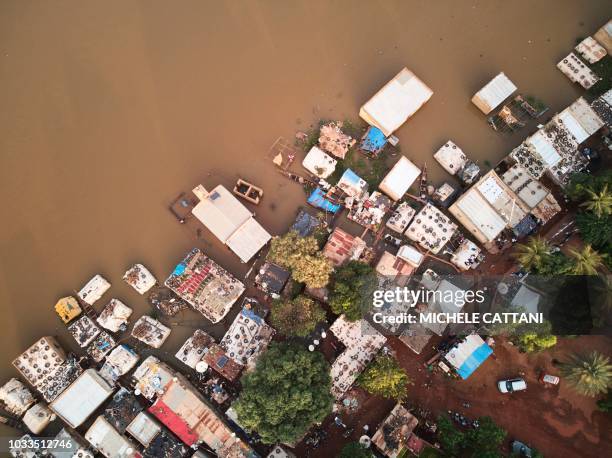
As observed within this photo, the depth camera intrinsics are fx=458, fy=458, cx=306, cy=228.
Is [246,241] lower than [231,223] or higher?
lower

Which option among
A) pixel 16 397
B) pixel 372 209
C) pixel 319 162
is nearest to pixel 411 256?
pixel 372 209

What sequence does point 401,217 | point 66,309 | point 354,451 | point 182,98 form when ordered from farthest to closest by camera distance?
point 182,98 < point 401,217 < point 66,309 < point 354,451

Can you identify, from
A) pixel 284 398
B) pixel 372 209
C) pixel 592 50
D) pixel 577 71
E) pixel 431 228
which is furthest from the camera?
pixel 592 50

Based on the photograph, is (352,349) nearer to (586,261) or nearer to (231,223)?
(231,223)

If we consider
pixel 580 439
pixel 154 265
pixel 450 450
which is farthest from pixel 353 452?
pixel 154 265

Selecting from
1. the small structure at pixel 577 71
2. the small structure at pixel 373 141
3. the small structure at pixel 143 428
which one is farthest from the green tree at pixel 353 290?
the small structure at pixel 577 71

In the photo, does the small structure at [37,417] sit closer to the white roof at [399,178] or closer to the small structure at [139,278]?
the small structure at [139,278]

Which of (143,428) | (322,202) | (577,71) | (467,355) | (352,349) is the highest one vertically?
(322,202)
